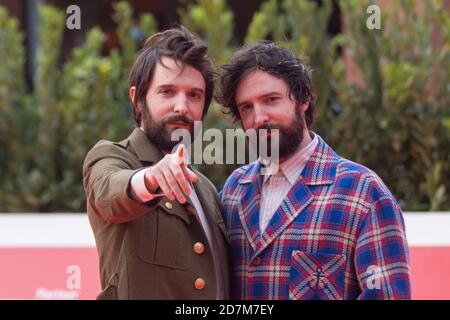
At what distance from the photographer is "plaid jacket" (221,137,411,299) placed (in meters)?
2.75

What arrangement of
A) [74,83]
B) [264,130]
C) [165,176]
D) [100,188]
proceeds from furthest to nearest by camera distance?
[74,83] → [264,130] → [100,188] → [165,176]

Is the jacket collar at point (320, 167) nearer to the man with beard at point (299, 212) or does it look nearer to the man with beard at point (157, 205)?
the man with beard at point (299, 212)

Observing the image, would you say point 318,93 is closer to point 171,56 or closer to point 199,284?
point 171,56

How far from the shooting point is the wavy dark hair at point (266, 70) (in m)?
3.01

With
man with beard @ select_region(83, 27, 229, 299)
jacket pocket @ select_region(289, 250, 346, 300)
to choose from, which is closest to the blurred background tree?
man with beard @ select_region(83, 27, 229, 299)

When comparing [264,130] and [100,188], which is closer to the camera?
[100,188]

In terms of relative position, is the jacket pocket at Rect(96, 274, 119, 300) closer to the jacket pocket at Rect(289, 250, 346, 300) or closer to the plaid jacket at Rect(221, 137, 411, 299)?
the plaid jacket at Rect(221, 137, 411, 299)

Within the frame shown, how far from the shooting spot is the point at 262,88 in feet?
9.77

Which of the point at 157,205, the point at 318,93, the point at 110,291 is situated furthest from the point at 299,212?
the point at 318,93

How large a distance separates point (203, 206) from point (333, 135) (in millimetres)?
3682

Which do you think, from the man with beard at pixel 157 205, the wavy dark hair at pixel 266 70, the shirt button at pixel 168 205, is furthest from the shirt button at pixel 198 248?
the wavy dark hair at pixel 266 70
